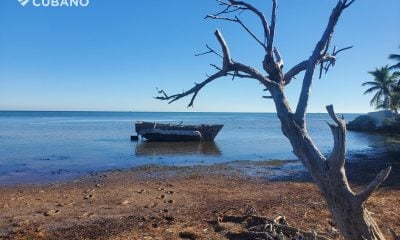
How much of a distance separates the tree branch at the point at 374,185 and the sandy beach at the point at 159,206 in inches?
42.4

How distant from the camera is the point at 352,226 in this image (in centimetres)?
432

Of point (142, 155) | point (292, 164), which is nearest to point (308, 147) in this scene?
point (292, 164)

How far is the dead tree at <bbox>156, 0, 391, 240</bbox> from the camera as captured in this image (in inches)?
168

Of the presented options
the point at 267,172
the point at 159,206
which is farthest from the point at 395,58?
the point at 159,206

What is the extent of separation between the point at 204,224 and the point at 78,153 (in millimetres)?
21651

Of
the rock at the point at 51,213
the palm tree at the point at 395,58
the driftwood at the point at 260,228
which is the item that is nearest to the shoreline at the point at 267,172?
the rock at the point at 51,213

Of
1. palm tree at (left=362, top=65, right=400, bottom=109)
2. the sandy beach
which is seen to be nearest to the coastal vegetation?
palm tree at (left=362, top=65, right=400, bottom=109)

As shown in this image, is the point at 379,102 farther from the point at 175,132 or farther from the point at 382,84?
the point at 175,132

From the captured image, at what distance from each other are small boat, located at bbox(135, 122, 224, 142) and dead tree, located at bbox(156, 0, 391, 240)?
105ft

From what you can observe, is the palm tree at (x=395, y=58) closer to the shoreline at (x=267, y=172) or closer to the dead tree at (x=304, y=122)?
the shoreline at (x=267, y=172)

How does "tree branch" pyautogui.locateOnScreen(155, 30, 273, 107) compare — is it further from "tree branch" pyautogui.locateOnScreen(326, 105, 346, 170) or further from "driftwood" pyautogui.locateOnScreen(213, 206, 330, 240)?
"driftwood" pyautogui.locateOnScreen(213, 206, 330, 240)

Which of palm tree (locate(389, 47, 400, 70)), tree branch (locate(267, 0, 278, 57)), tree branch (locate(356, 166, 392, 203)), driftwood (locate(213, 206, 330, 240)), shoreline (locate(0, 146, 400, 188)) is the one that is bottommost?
shoreline (locate(0, 146, 400, 188))

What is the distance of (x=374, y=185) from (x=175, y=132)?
33515mm

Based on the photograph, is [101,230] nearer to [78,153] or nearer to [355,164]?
[355,164]
